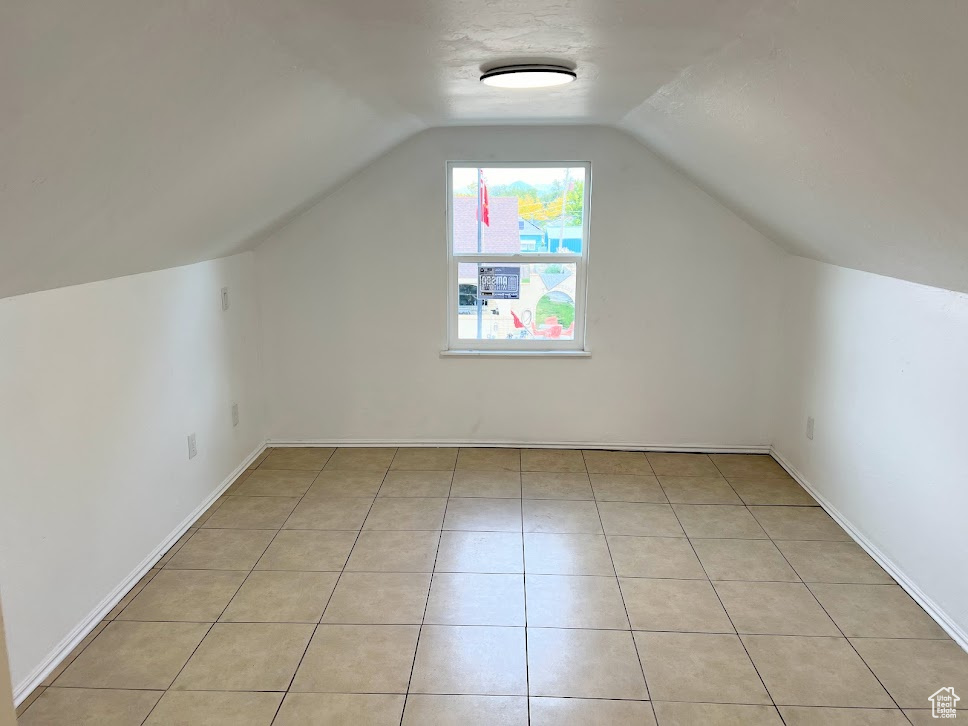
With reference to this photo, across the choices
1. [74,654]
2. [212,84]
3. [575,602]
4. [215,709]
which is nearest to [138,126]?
[212,84]

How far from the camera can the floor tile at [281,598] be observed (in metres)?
2.85

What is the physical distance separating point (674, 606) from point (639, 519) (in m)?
0.81

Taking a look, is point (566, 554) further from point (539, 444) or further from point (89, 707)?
point (89, 707)

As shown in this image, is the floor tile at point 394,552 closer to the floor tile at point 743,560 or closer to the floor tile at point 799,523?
the floor tile at point 743,560

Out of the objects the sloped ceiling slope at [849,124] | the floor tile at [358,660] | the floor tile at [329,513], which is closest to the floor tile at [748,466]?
the sloped ceiling slope at [849,124]

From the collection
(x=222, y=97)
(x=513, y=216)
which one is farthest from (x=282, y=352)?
(x=222, y=97)

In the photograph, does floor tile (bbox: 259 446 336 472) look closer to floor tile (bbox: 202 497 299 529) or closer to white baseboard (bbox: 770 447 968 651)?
floor tile (bbox: 202 497 299 529)

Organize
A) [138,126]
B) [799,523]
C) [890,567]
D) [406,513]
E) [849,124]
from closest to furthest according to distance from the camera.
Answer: [138,126]
[849,124]
[890,567]
[799,523]
[406,513]

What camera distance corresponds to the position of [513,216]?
14.9 ft

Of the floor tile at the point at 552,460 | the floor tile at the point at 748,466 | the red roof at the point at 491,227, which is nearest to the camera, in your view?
the floor tile at the point at 748,466

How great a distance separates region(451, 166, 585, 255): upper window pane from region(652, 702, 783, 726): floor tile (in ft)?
9.35

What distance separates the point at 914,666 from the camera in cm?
254

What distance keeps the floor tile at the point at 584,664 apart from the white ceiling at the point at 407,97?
5.70 ft

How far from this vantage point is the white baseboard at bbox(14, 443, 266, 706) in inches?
94.6
